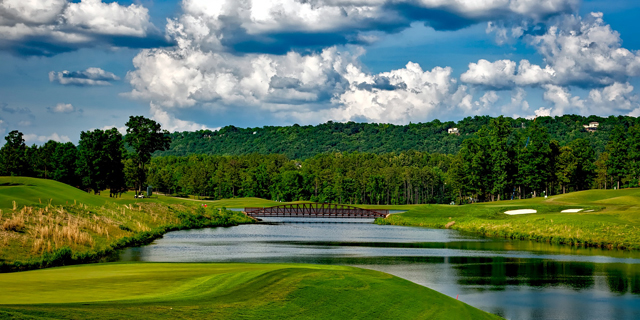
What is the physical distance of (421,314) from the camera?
1399cm

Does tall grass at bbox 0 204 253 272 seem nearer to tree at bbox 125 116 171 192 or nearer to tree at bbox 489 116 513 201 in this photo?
tree at bbox 125 116 171 192

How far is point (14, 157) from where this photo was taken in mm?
102125

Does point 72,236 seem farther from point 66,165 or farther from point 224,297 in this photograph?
point 66,165

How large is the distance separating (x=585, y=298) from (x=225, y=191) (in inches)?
6705

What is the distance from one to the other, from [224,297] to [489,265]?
72.2ft

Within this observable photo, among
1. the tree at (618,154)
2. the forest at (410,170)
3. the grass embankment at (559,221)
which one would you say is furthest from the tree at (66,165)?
the tree at (618,154)

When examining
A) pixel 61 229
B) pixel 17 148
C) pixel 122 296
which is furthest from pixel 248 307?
pixel 17 148

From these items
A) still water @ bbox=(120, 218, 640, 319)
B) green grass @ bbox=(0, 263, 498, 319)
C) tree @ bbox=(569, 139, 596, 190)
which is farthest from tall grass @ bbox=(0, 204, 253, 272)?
tree @ bbox=(569, 139, 596, 190)

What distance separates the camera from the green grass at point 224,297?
428 inches

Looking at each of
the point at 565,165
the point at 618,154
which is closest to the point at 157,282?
the point at 565,165

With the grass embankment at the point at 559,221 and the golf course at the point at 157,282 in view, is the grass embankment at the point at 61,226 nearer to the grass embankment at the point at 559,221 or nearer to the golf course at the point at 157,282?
the golf course at the point at 157,282

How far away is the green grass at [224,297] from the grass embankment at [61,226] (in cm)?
875

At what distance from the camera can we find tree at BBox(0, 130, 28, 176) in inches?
4016

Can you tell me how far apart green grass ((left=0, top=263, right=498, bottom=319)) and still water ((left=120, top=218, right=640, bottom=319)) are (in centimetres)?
510
